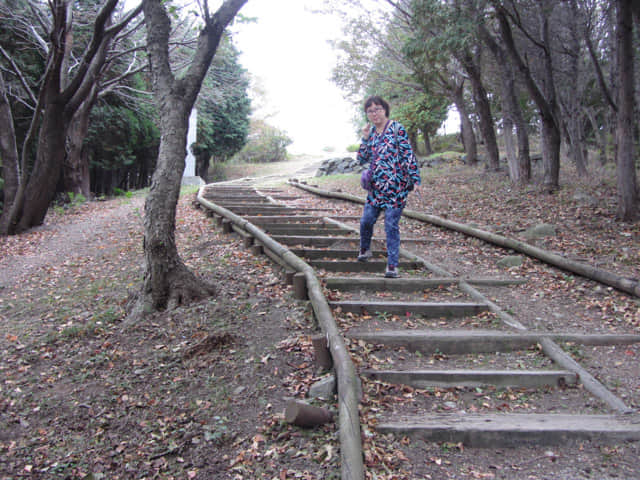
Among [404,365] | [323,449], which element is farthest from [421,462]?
[404,365]

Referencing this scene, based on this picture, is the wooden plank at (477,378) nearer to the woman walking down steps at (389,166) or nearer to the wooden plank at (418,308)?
the wooden plank at (418,308)

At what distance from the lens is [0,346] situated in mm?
4809

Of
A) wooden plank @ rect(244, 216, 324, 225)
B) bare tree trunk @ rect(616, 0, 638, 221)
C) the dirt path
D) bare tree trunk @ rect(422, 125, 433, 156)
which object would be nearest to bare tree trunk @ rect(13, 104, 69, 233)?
the dirt path

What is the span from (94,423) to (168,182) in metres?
2.61

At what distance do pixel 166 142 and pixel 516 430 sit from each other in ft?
14.2

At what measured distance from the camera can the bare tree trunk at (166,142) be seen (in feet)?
17.1

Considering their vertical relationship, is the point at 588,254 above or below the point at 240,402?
above

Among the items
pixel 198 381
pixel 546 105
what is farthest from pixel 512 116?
pixel 198 381

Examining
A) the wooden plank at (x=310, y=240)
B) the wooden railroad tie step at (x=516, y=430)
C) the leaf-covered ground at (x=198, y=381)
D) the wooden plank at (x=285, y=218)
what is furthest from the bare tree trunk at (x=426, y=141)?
the wooden railroad tie step at (x=516, y=430)

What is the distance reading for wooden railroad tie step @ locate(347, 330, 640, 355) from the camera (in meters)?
4.12

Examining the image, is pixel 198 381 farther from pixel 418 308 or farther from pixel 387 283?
pixel 387 283

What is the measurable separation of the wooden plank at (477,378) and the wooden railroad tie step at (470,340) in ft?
1.48

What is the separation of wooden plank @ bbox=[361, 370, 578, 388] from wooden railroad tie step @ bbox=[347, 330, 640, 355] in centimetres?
45

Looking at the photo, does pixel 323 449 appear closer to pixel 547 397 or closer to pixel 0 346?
pixel 547 397
